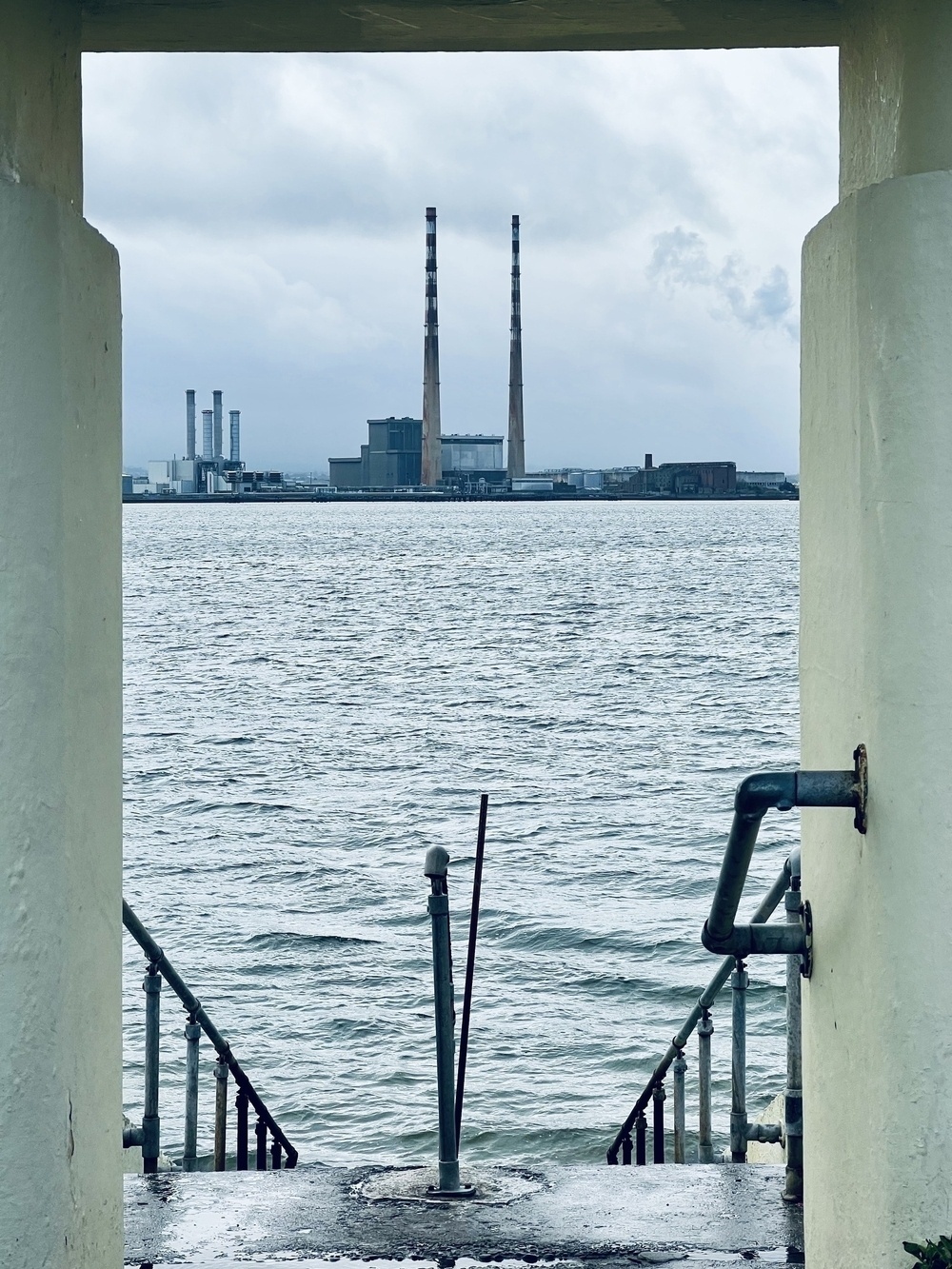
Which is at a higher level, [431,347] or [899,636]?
[431,347]

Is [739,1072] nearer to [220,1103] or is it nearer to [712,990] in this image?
[712,990]

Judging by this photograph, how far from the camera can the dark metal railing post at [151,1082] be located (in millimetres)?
5328

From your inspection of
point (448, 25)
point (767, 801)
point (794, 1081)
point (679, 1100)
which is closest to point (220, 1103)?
point (679, 1100)

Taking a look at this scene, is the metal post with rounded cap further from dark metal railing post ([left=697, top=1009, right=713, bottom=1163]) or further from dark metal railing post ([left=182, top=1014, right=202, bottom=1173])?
dark metal railing post ([left=697, top=1009, right=713, bottom=1163])

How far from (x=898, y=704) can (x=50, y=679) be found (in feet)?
5.12

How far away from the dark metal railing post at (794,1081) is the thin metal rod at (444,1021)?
3.28 feet

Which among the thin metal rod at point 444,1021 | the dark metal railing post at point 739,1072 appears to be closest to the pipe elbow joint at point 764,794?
the thin metal rod at point 444,1021

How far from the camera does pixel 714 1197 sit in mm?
4781

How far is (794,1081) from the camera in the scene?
16.0ft

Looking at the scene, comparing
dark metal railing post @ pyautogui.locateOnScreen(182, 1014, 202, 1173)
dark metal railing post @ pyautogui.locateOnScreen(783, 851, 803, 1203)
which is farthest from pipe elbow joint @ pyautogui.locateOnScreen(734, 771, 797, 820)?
dark metal railing post @ pyautogui.locateOnScreen(182, 1014, 202, 1173)

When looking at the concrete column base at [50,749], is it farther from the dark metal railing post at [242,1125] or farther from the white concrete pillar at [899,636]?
the dark metal railing post at [242,1125]

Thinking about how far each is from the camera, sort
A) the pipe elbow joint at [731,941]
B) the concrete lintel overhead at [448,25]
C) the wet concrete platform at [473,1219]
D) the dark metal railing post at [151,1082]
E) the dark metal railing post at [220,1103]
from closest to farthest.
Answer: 1. the pipe elbow joint at [731,941]
2. the concrete lintel overhead at [448,25]
3. the wet concrete platform at [473,1219]
4. the dark metal railing post at [151,1082]
5. the dark metal railing post at [220,1103]

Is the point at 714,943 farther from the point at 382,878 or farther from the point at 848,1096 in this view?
the point at 382,878

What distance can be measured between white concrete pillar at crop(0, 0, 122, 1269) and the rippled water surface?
8313 mm
